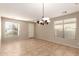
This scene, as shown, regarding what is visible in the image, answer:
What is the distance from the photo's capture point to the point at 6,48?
2.12 meters

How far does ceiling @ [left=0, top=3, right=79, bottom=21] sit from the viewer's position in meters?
2.06

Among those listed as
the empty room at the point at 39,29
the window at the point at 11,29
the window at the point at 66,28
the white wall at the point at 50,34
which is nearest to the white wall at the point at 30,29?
the empty room at the point at 39,29

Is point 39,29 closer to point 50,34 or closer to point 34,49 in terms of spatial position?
point 50,34

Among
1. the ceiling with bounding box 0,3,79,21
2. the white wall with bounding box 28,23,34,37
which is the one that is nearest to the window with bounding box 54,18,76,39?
the ceiling with bounding box 0,3,79,21

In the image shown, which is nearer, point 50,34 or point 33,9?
point 33,9

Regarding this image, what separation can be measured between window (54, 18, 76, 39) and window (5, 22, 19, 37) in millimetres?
915

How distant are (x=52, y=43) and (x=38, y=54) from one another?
1.34 feet

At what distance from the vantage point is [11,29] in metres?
2.17

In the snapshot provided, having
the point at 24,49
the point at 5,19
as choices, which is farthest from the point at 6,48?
the point at 5,19

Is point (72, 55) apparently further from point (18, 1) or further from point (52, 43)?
point (18, 1)

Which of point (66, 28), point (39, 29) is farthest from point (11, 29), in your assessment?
point (66, 28)

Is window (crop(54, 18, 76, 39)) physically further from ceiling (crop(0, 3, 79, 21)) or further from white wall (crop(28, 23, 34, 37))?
white wall (crop(28, 23, 34, 37))

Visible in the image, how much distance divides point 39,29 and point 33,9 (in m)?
0.49

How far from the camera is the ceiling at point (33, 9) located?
81.1 inches
